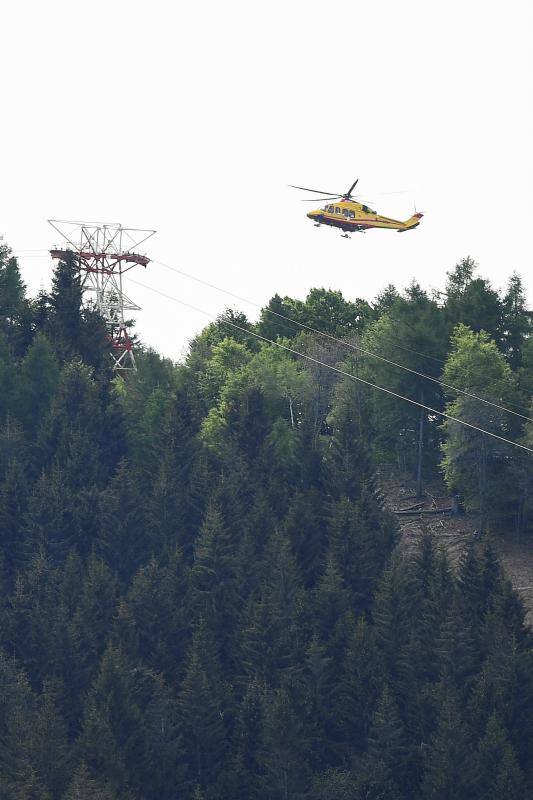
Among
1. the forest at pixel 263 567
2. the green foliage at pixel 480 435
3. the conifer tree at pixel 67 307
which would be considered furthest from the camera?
the conifer tree at pixel 67 307

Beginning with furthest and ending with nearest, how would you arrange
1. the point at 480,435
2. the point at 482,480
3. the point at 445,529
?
the point at 445,529
the point at 480,435
the point at 482,480

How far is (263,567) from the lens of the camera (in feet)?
281

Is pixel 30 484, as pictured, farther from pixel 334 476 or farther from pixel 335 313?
pixel 335 313

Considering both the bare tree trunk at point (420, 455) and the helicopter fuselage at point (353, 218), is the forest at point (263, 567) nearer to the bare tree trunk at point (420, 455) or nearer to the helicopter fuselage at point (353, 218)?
the bare tree trunk at point (420, 455)

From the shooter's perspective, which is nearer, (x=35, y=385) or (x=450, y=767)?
(x=450, y=767)

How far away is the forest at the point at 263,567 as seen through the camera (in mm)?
74500

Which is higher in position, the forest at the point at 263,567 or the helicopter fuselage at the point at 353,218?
the helicopter fuselage at the point at 353,218

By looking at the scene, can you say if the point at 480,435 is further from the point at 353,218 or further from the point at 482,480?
the point at 353,218

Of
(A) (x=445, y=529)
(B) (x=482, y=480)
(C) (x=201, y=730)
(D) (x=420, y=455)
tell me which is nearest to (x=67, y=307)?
(D) (x=420, y=455)

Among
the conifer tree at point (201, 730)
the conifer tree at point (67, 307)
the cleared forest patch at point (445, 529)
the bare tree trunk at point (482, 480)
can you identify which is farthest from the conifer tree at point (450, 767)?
the conifer tree at point (67, 307)

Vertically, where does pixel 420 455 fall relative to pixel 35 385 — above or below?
below

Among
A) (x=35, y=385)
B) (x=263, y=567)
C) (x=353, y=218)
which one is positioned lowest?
(x=263, y=567)

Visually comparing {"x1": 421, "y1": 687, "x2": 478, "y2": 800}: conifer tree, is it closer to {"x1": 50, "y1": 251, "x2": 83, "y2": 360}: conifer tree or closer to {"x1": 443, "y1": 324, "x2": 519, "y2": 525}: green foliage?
{"x1": 443, "y1": 324, "x2": 519, "y2": 525}: green foliage

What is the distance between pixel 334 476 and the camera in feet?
310
